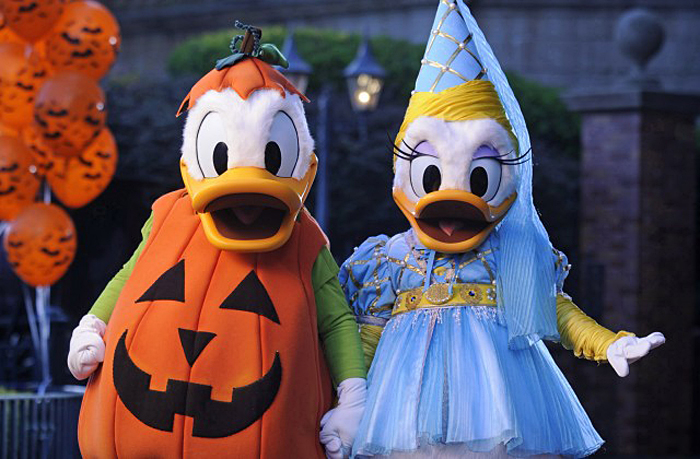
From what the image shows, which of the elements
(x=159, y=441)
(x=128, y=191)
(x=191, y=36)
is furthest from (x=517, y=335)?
Result: (x=191, y=36)

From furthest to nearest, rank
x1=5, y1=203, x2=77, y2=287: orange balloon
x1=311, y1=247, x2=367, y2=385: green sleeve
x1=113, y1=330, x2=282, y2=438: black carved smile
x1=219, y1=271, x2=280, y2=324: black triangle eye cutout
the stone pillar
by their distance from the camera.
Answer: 1. the stone pillar
2. x1=5, y1=203, x2=77, y2=287: orange balloon
3. x1=311, y1=247, x2=367, y2=385: green sleeve
4. x1=219, y1=271, x2=280, y2=324: black triangle eye cutout
5. x1=113, y1=330, x2=282, y2=438: black carved smile

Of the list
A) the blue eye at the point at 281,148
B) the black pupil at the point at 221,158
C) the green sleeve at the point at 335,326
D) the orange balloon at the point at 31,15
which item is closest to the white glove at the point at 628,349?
the green sleeve at the point at 335,326

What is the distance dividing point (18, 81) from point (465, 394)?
14.0 ft

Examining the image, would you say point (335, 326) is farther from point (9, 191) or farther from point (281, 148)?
point (9, 191)

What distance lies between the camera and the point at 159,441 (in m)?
3.70

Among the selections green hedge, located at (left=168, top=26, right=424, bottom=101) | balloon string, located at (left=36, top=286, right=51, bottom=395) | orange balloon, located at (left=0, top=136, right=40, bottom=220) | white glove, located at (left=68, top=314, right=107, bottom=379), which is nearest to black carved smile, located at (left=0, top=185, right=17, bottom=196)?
orange balloon, located at (left=0, top=136, right=40, bottom=220)

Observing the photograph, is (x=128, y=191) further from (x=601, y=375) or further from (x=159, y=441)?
(x=159, y=441)

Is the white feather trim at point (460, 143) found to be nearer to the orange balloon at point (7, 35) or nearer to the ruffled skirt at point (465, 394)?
the ruffled skirt at point (465, 394)

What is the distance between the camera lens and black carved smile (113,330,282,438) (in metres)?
3.69

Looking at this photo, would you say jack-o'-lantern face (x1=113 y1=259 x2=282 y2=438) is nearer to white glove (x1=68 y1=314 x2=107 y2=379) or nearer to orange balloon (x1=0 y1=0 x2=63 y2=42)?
white glove (x1=68 y1=314 x2=107 y2=379)

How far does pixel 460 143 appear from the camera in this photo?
401 cm

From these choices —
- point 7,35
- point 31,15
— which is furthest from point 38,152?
point 31,15

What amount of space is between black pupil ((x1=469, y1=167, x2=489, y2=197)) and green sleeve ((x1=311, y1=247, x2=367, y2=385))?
537 millimetres

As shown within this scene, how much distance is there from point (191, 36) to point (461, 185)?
44.4 feet
